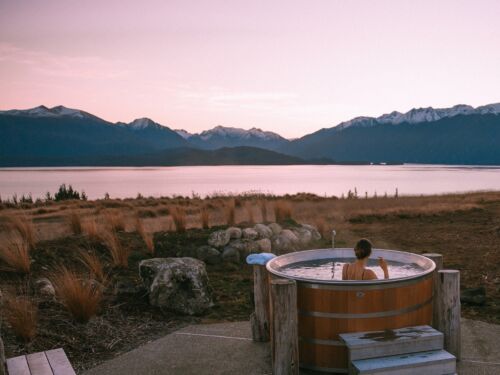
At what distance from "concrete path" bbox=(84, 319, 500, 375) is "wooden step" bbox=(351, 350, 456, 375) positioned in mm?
518

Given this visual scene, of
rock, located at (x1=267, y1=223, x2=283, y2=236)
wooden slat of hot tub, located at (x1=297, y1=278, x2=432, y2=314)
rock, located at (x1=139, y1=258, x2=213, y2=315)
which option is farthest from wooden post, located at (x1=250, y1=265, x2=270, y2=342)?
rock, located at (x1=267, y1=223, x2=283, y2=236)

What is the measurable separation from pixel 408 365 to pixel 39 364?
2.79 m

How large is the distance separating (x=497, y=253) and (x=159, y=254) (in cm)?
640

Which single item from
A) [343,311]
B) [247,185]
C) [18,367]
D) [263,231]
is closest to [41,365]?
[18,367]

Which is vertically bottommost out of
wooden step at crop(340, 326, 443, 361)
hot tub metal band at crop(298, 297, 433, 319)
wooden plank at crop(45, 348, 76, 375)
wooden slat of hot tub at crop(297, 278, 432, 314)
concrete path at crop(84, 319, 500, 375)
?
concrete path at crop(84, 319, 500, 375)

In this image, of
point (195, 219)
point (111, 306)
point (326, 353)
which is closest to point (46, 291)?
point (111, 306)

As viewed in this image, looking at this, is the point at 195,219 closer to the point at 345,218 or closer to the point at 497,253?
the point at 345,218

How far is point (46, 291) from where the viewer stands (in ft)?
20.4

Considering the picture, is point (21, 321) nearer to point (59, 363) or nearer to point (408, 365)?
point (59, 363)

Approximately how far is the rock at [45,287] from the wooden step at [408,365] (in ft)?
13.4

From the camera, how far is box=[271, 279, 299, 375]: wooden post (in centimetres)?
400

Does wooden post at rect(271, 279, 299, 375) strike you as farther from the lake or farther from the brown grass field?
the lake

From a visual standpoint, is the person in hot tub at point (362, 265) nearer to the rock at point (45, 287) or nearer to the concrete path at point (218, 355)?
Answer: the concrete path at point (218, 355)

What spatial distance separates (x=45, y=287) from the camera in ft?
20.8
